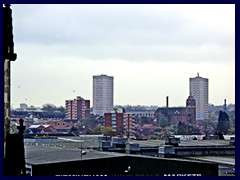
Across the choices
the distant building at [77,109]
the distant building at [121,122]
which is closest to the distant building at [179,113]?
the distant building at [121,122]

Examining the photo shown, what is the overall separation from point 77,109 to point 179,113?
28022mm

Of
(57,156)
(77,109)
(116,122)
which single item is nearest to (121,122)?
(116,122)

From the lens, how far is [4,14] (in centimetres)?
358

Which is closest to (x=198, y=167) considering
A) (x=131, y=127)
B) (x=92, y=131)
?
(x=92, y=131)

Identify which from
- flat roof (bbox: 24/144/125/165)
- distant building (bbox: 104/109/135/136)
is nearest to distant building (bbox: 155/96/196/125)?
distant building (bbox: 104/109/135/136)

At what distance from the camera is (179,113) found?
5731 cm

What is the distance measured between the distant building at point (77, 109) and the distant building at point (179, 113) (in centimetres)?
1894

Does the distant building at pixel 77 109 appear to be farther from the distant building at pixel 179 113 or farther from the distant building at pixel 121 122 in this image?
the distant building at pixel 179 113

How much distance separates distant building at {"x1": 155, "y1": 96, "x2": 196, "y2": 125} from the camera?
52.3m

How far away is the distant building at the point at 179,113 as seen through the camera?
5234 cm

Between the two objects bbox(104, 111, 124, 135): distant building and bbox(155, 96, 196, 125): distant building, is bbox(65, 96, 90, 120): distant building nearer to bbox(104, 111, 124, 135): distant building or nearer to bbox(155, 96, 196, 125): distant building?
bbox(104, 111, 124, 135): distant building

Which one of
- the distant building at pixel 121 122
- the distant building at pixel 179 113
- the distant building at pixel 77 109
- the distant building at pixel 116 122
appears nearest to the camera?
the distant building at pixel 77 109
